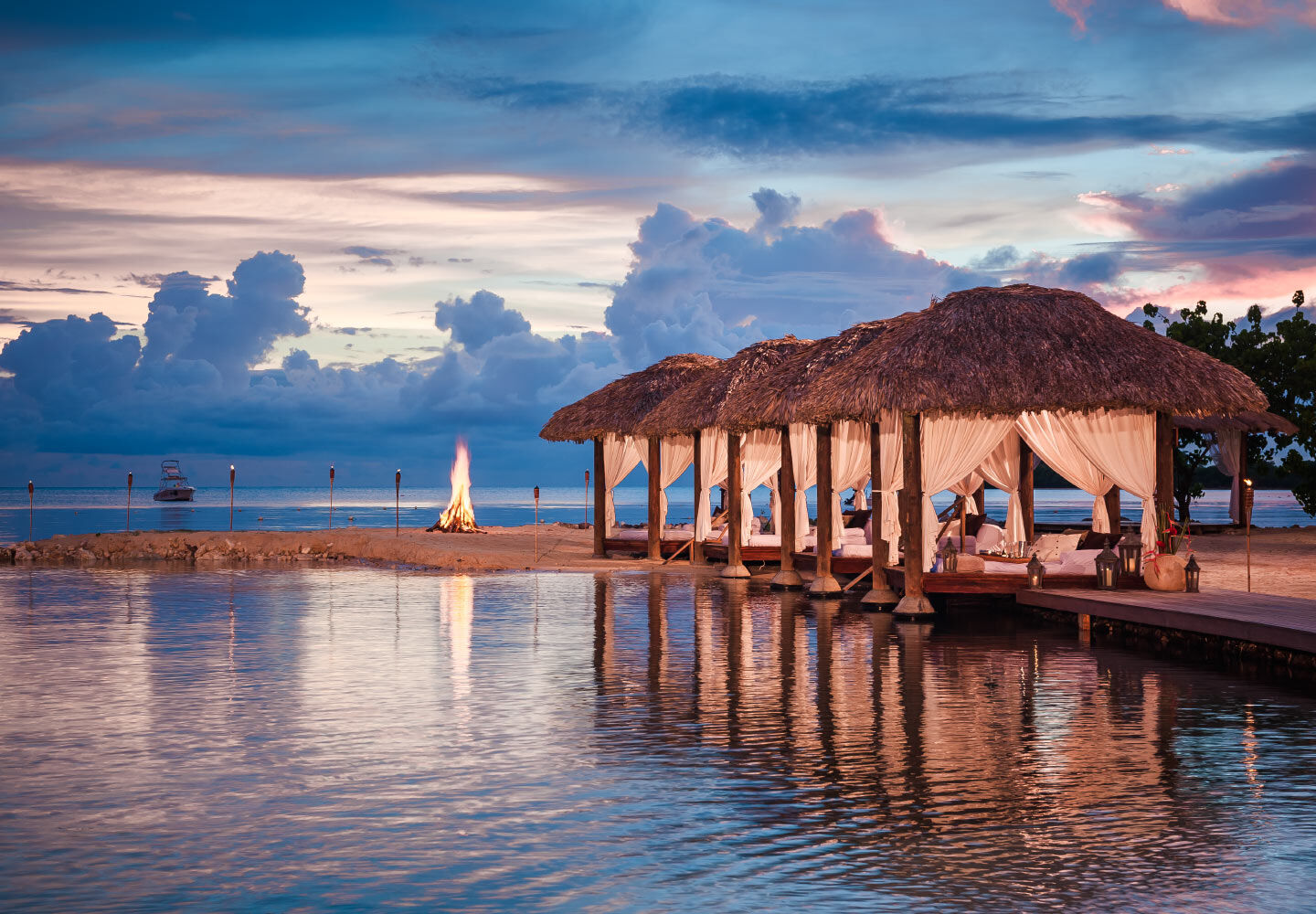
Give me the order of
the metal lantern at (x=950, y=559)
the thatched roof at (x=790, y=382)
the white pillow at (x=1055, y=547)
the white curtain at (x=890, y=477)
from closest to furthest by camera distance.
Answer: the metal lantern at (x=950, y=559), the white curtain at (x=890, y=477), the white pillow at (x=1055, y=547), the thatched roof at (x=790, y=382)

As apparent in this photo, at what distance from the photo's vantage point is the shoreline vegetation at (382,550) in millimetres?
26891

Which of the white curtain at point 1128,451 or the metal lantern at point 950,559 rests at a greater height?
the white curtain at point 1128,451

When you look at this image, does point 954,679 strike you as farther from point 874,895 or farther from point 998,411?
point 874,895

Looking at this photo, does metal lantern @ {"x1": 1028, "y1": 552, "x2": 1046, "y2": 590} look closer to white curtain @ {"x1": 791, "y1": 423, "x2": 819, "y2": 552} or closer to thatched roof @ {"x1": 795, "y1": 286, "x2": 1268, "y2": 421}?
thatched roof @ {"x1": 795, "y1": 286, "x2": 1268, "y2": 421}

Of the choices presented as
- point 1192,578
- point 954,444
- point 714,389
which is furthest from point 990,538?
point 1192,578

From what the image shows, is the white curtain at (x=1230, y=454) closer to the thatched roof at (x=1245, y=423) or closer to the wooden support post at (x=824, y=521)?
the thatched roof at (x=1245, y=423)

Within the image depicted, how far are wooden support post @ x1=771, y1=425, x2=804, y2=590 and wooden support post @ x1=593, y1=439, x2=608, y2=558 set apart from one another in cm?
750

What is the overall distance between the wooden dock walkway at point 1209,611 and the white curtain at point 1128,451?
5.68ft

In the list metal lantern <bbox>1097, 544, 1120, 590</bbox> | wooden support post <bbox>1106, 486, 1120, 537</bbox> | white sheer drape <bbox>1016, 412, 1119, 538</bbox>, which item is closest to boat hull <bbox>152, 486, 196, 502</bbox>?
wooden support post <bbox>1106, 486, 1120, 537</bbox>

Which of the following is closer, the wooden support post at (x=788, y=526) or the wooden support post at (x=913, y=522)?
the wooden support post at (x=913, y=522)

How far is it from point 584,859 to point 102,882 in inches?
84.8

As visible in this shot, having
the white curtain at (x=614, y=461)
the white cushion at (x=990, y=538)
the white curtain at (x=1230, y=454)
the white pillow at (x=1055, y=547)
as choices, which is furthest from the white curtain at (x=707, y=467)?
the white curtain at (x=1230, y=454)

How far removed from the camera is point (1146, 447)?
17.9m

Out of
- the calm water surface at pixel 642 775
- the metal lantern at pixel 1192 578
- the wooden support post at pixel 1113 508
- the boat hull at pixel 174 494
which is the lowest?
the calm water surface at pixel 642 775
